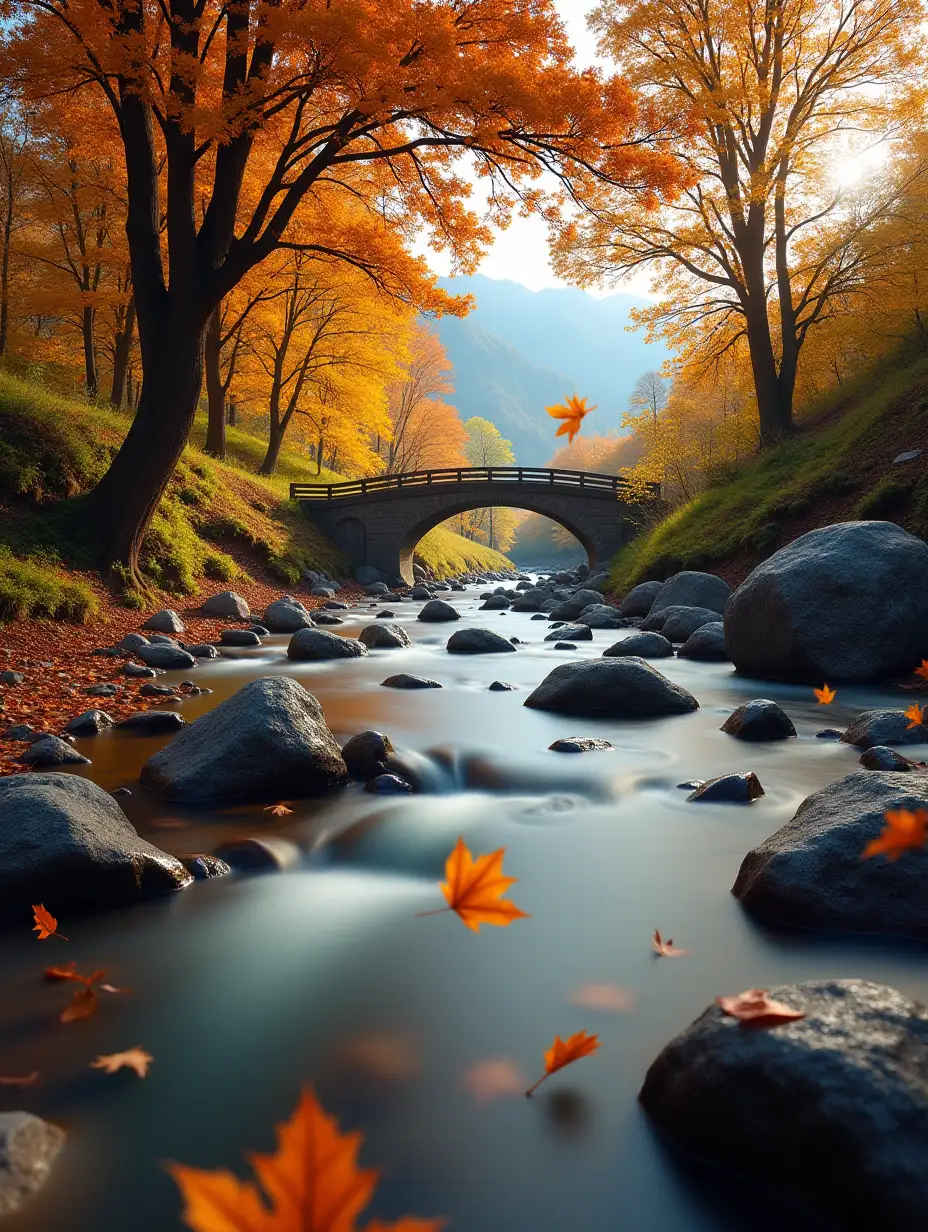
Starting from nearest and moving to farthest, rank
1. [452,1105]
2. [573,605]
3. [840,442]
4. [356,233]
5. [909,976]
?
[452,1105], [909,976], [356,233], [840,442], [573,605]

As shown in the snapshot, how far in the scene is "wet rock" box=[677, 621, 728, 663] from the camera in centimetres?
1007

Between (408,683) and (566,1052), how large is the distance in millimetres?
6181

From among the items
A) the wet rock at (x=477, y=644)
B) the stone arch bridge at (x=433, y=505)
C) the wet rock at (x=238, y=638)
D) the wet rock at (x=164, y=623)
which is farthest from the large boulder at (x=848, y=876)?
the stone arch bridge at (x=433, y=505)

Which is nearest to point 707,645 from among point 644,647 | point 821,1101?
point 644,647

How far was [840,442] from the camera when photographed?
15.0 meters

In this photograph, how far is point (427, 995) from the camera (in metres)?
2.60

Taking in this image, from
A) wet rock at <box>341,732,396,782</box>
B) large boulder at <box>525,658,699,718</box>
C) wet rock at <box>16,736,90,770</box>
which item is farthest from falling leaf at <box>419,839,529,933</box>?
large boulder at <box>525,658,699,718</box>

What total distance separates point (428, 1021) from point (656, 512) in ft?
69.1

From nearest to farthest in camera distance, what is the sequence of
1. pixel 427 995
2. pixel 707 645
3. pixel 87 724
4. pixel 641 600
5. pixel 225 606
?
pixel 427 995 → pixel 87 724 → pixel 707 645 → pixel 225 606 → pixel 641 600

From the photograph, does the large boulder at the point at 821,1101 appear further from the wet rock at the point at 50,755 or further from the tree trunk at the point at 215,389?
the tree trunk at the point at 215,389

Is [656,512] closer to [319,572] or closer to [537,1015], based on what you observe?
[319,572]

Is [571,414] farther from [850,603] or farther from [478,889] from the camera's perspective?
[850,603]

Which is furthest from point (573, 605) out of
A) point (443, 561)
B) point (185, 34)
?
point (443, 561)

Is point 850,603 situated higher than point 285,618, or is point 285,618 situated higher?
point 850,603
